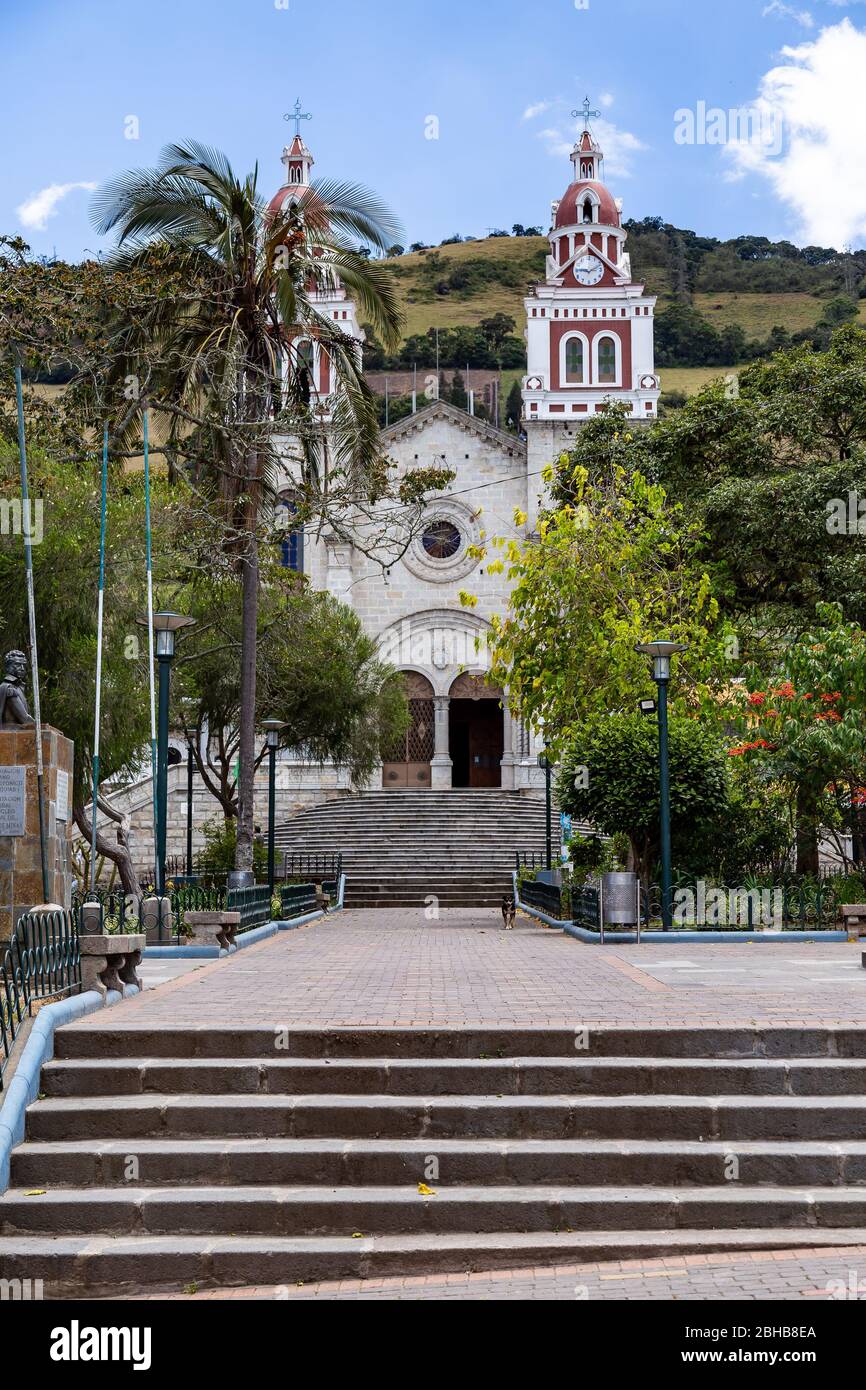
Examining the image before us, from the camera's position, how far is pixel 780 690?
1925cm

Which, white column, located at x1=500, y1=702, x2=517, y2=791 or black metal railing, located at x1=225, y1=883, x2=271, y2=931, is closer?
black metal railing, located at x1=225, y1=883, x2=271, y2=931

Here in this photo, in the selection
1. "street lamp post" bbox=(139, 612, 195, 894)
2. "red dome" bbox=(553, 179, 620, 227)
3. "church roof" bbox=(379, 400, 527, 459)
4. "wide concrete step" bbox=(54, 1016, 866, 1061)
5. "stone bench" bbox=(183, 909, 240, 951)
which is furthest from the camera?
"red dome" bbox=(553, 179, 620, 227)

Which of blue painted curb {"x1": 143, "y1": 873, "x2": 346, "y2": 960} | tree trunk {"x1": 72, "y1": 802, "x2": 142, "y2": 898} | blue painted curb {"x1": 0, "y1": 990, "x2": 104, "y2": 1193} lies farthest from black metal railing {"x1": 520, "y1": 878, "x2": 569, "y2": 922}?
blue painted curb {"x1": 0, "y1": 990, "x2": 104, "y2": 1193}

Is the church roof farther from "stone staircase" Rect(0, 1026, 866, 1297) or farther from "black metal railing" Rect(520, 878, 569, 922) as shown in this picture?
"stone staircase" Rect(0, 1026, 866, 1297)

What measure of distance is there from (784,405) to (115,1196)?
23.3m

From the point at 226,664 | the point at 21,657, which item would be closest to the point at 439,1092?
the point at 21,657

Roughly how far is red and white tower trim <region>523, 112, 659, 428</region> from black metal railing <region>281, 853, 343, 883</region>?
1762 centimetres

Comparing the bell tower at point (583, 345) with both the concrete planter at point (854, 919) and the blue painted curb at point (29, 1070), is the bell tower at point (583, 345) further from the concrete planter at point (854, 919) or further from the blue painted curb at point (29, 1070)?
the blue painted curb at point (29, 1070)

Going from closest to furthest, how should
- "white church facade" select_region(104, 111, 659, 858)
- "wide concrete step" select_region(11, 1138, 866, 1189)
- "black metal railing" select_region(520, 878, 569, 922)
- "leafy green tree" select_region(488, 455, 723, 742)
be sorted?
1. "wide concrete step" select_region(11, 1138, 866, 1189)
2. "black metal railing" select_region(520, 878, 569, 922)
3. "leafy green tree" select_region(488, 455, 723, 742)
4. "white church facade" select_region(104, 111, 659, 858)

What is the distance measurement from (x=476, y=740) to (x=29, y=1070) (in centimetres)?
3664

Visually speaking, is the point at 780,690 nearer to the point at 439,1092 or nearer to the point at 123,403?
the point at 123,403

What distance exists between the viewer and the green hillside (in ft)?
326

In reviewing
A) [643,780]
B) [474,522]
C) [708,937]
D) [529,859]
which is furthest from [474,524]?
[708,937]

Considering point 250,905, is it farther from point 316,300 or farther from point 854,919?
point 316,300
